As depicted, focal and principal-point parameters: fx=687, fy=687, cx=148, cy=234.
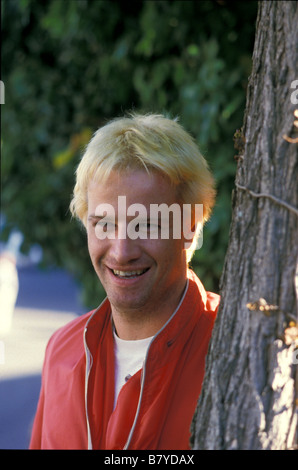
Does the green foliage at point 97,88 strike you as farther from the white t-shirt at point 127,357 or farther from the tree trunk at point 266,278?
the tree trunk at point 266,278

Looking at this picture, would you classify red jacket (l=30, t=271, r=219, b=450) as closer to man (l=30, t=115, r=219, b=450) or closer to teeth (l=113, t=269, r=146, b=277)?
man (l=30, t=115, r=219, b=450)

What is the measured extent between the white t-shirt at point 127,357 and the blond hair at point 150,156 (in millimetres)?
340

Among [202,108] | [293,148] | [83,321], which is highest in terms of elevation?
[202,108]

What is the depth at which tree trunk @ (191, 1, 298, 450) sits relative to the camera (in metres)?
1.41

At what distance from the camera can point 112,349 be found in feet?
6.76

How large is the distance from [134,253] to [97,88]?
350cm

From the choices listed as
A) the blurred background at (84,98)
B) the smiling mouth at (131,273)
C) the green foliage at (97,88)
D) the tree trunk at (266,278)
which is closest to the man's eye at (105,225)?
the smiling mouth at (131,273)

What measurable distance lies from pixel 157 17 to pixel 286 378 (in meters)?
3.07

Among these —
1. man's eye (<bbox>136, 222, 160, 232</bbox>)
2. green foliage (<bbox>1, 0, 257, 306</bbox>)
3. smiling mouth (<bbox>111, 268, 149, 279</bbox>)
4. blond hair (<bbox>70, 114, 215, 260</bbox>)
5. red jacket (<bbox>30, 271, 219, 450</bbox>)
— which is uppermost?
green foliage (<bbox>1, 0, 257, 306</bbox>)

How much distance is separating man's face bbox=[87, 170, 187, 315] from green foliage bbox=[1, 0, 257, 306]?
35.2 inches

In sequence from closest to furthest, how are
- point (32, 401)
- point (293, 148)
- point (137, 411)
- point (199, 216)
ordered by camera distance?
point (293, 148) < point (137, 411) < point (199, 216) < point (32, 401)

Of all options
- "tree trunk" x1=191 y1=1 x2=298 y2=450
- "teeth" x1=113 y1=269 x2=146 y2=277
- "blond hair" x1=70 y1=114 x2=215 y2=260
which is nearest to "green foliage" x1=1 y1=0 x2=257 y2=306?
"blond hair" x1=70 y1=114 x2=215 y2=260

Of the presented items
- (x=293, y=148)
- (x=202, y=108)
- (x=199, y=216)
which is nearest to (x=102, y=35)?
(x=202, y=108)

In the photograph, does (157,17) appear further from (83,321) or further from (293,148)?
(293,148)
